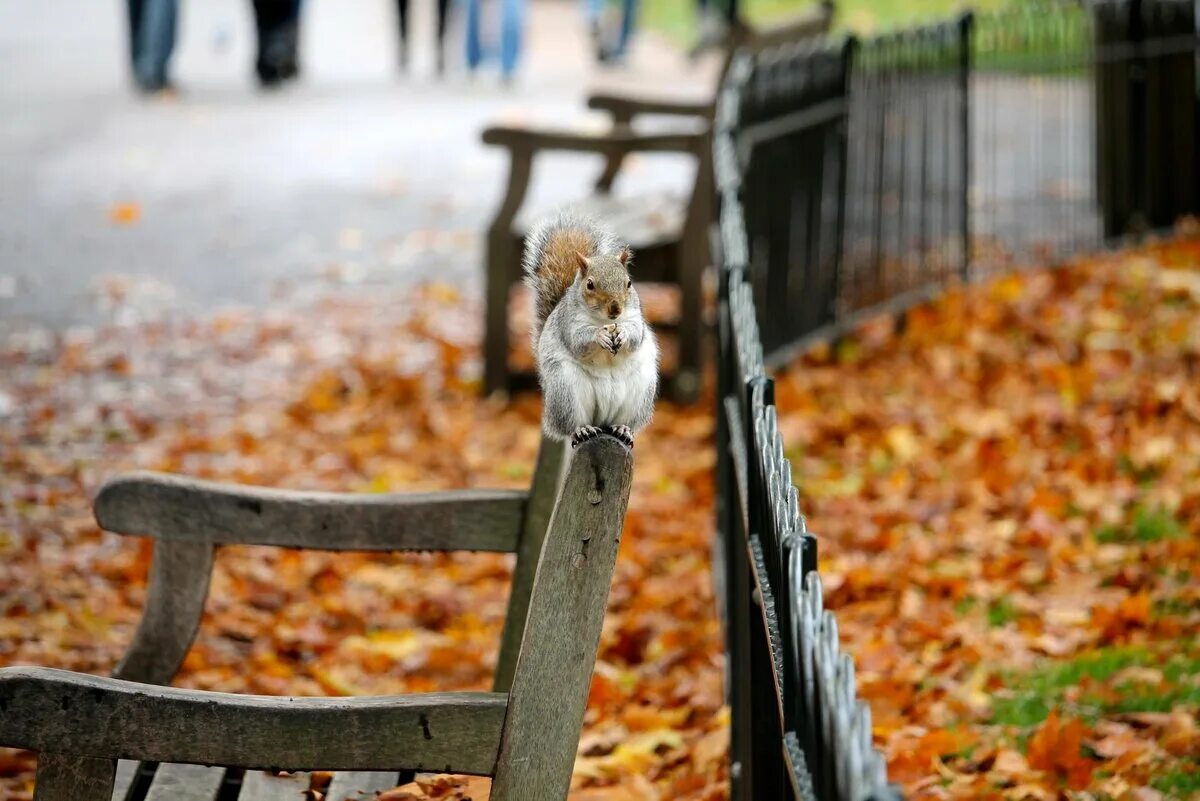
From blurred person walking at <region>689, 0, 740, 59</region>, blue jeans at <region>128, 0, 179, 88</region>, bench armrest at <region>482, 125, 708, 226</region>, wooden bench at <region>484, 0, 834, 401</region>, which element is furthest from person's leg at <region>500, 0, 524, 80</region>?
bench armrest at <region>482, 125, 708, 226</region>

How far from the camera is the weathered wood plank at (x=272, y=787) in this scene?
10.9 ft

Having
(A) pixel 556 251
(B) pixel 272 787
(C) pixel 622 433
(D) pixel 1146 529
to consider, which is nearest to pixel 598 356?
(C) pixel 622 433

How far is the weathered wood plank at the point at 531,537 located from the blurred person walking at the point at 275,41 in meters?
14.0

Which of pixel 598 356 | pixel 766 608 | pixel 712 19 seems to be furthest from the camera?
pixel 712 19

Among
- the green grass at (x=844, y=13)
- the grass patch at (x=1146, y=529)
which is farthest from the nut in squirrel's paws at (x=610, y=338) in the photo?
the green grass at (x=844, y=13)

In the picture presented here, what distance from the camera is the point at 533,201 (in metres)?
12.3

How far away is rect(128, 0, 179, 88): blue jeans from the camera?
623 inches

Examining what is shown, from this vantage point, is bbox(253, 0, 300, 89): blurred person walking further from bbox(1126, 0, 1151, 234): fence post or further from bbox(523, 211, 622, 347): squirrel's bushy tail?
bbox(523, 211, 622, 347): squirrel's bushy tail

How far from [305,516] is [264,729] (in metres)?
0.93

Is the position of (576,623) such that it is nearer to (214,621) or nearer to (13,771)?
(13,771)

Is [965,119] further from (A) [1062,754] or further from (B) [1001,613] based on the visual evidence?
(A) [1062,754]

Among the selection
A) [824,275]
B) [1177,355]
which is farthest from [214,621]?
[1177,355]

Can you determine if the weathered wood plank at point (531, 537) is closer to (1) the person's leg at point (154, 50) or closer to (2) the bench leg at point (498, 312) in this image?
(2) the bench leg at point (498, 312)

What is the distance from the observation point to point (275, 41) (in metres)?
16.8
